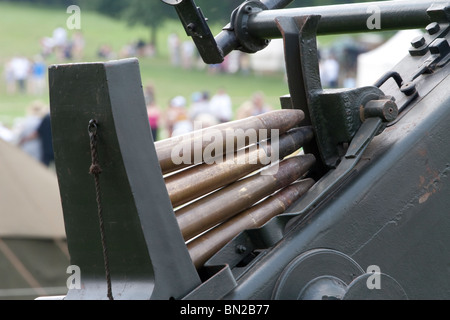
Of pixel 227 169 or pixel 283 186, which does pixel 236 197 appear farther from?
pixel 283 186

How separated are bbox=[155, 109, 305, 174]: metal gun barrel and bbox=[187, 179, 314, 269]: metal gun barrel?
0.74ft

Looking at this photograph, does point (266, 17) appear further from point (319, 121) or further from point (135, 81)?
point (135, 81)

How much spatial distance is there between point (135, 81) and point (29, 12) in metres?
44.7

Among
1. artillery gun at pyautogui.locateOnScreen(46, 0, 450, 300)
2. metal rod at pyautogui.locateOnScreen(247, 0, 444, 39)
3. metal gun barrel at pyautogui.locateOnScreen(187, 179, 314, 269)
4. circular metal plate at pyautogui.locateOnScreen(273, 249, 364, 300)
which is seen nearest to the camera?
artillery gun at pyautogui.locateOnScreen(46, 0, 450, 300)

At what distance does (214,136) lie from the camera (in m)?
2.81

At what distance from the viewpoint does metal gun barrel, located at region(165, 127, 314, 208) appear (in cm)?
269

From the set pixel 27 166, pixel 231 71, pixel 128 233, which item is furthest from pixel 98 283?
pixel 231 71

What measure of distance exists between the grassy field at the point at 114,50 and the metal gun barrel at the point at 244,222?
2850 centimetres

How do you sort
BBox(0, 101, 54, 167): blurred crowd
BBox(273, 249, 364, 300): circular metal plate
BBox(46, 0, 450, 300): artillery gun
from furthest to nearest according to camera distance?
1. BBox(0, 101, 54, 167): blurred crowd
2. BBox(273, 249, 364, 300): circular metal plate
3. BBox(46, 0, 450, 300): artillery gun

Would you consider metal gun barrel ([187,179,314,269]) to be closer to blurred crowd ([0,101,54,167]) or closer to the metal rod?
the metal rod

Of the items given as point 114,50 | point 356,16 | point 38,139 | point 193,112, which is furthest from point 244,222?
point 114,50

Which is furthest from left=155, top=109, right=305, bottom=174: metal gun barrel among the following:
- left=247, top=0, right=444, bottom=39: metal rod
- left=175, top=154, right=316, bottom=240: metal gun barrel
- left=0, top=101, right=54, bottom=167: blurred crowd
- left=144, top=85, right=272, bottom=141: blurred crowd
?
left=144, top=85, right=272, bottom=141: blurred crowd

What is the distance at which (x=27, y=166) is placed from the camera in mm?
8195

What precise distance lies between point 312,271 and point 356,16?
3.76ft
